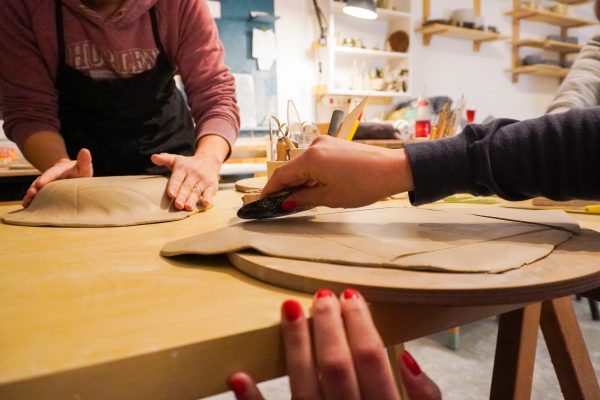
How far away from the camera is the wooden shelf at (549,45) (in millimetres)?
3986

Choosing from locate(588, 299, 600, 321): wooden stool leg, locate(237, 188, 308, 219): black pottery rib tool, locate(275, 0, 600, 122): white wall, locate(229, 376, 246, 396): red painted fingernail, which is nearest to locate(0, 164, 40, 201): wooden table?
locate(275, 0, 600, 122): white wall

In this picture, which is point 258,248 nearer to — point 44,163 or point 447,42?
point 44,163

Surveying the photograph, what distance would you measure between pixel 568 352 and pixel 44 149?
123 centimetres

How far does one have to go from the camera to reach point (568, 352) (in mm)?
858

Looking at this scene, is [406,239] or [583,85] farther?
[583,85]

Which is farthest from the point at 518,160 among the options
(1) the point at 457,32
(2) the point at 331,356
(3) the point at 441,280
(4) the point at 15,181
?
(1) the point at 457,32

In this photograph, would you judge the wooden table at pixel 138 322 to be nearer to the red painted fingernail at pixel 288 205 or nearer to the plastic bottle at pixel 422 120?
the red painted fingernail at pixel 288 205

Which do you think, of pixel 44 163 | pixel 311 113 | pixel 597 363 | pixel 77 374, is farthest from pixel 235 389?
pixel 311 113

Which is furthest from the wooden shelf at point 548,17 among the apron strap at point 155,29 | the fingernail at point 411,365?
the fingernail at point 411,365

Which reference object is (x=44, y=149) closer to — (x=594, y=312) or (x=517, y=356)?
(x=517, y=356)

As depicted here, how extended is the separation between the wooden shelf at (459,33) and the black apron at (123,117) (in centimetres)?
297

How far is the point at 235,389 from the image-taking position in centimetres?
29

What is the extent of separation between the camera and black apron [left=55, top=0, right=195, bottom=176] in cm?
105

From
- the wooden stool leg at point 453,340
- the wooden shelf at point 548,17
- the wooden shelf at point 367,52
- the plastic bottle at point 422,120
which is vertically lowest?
the wooden stool leg at point 453,340
